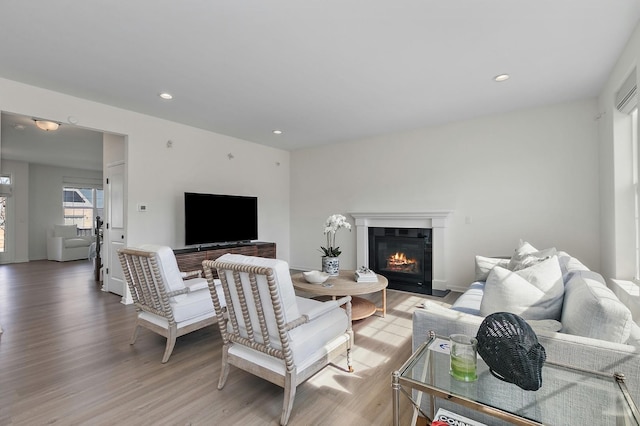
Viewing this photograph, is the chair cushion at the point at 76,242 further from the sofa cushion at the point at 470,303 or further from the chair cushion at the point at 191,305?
the sofa cushion at the point at 470,303

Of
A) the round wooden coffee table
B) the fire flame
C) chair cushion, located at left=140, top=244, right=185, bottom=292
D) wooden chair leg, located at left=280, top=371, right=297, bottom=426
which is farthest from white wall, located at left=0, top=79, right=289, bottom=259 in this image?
wooden chair leg, located at left=280, top=371, right=297, bottom=426

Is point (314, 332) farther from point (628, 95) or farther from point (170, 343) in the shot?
point (628, 95)

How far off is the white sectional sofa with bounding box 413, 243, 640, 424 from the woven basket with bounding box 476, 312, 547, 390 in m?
0.10

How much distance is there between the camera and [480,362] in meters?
1.33

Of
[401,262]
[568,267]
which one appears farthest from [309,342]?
[401,262]

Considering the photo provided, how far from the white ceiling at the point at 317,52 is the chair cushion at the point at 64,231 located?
6419 mm

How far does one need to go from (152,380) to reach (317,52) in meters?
2.94

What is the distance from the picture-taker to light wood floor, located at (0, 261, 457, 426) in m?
1.85

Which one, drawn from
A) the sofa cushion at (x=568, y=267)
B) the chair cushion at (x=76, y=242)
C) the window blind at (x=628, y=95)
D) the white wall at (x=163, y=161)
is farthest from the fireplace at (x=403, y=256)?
the chair cushion at (x=76, y=242)

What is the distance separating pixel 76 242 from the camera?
820 centimetres

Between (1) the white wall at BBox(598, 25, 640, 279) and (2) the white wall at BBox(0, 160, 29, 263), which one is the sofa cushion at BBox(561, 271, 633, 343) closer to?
(1) the white wall at BBox(598, 25, 640, 279)

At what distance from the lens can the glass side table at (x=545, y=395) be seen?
111cm

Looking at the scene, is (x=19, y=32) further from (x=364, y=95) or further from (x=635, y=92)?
(x=635, y=92)

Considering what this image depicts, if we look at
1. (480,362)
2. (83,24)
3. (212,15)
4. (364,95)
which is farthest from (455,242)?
(83,24)
